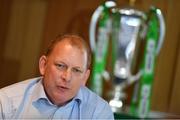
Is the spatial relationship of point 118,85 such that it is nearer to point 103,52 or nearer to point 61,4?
point 103,52

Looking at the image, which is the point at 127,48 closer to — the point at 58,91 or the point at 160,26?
the point at 160,26

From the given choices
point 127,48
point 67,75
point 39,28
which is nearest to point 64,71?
point 67,75

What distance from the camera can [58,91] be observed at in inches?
49.8

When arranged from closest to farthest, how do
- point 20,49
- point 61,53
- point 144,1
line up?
point 61,53 < point 144,1 < point 20,49

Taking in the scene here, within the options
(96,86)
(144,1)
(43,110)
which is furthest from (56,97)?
(144,1)

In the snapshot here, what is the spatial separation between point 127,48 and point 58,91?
91 centimetres

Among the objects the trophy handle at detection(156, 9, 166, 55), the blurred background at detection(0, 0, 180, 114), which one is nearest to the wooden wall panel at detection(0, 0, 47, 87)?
the blurred background at detection(0, 0, 180, 114)

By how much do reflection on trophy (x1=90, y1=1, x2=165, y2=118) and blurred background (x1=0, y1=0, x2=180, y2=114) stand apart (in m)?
0.14

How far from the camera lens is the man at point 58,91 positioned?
1.22 meters

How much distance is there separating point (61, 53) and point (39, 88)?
15 centimetres

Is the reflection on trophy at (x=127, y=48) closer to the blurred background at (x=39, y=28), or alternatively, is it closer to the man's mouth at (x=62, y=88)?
the blurred background at (x=39, y=28)

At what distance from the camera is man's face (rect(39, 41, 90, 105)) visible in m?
1.23

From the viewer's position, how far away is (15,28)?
246 cm

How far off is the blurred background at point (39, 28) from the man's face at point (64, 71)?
3.53 ft
